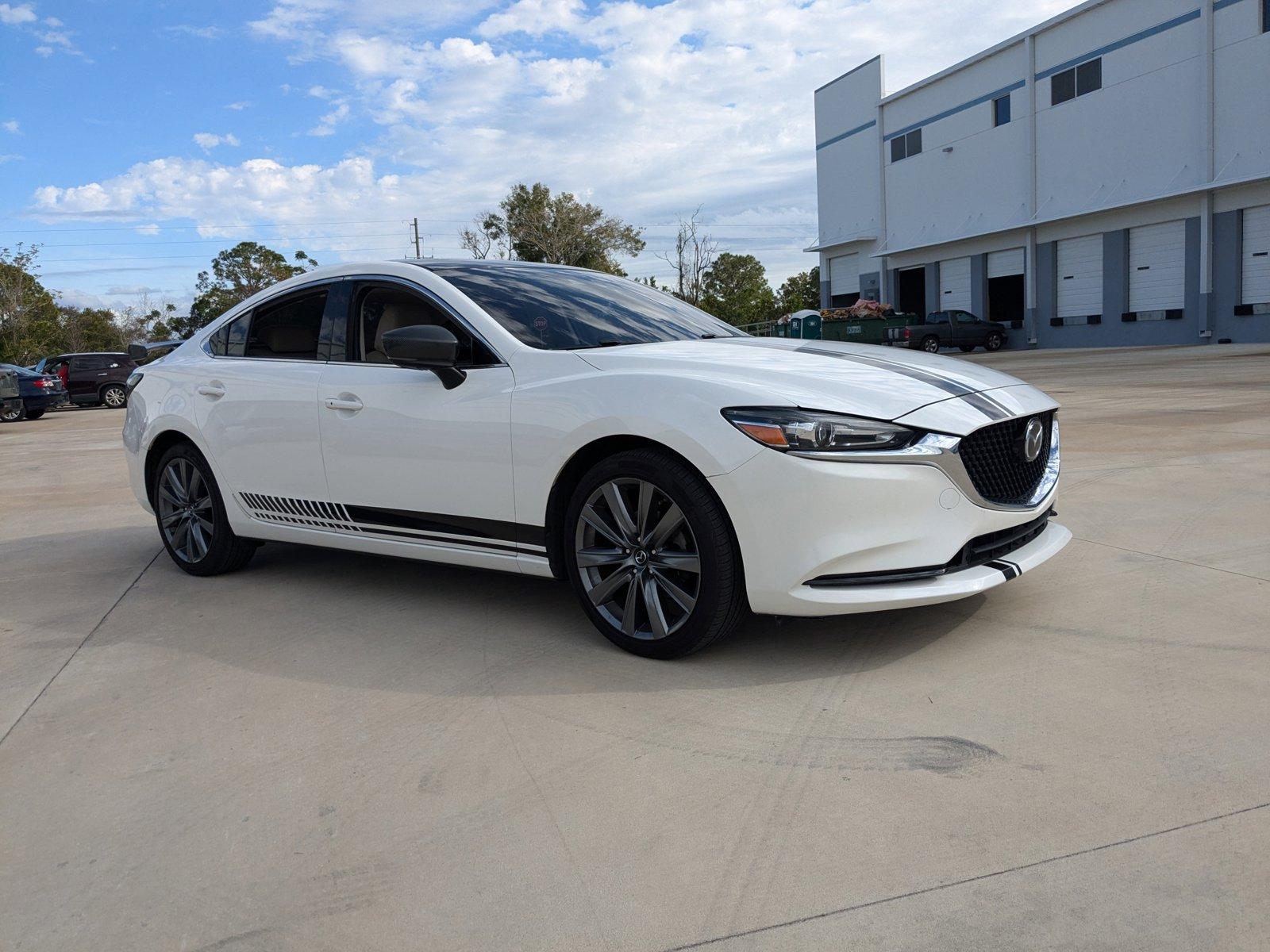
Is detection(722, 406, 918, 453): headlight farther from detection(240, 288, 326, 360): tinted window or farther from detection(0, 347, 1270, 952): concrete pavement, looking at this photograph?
detection(240, 288, 326, 360): tinted window

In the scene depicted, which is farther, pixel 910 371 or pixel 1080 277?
pixel 1080 277

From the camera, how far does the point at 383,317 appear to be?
16.0 feet

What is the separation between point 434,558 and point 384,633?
1.25 ft

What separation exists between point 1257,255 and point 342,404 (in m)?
28.5

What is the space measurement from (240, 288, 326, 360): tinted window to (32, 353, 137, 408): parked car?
2507cm

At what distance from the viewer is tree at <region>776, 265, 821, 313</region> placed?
6881 centimetres

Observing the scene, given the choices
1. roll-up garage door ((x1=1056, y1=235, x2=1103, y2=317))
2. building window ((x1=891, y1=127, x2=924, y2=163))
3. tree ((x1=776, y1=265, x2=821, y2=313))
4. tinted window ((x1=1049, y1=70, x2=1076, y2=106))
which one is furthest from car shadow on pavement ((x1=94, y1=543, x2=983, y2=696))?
tree ((x1=776, y1=265, x2=821, y2=313))

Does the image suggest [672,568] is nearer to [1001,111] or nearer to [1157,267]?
[1157,267]

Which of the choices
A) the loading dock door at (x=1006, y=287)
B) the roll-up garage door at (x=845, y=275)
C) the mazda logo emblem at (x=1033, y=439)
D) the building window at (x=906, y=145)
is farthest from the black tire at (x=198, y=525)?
the roll-up garage door at (x=845, y=275)

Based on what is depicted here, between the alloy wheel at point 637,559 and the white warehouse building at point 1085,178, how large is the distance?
27.6m

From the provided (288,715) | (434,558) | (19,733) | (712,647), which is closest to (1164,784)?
(712,647)

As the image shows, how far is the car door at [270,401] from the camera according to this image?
5000 mm

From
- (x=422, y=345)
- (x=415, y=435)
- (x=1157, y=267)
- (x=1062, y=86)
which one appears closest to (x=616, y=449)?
(x=422, y=345)

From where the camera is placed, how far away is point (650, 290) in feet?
18.2
